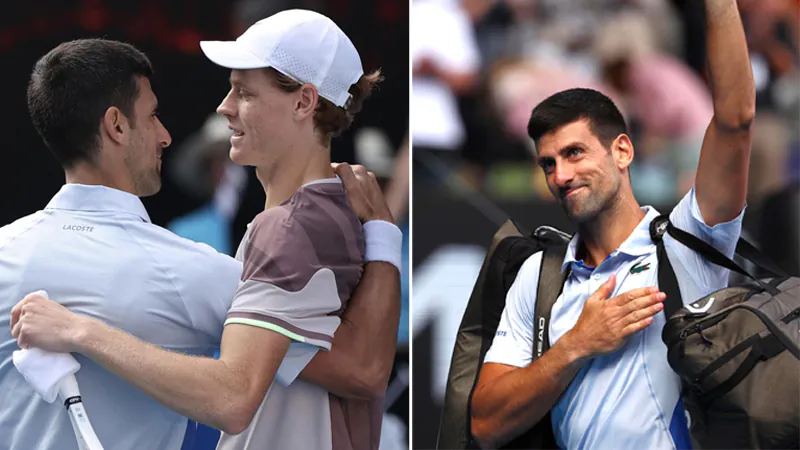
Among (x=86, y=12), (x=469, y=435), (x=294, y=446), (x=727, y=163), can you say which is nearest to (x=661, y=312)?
(x=727, y=163)

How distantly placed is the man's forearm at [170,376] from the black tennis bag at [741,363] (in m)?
1.03

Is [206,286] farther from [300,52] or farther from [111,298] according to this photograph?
[300,52]

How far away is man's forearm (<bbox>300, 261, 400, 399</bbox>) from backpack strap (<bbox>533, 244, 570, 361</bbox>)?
0.48 metres

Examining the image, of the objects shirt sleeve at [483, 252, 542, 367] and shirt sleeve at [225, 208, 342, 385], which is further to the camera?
shirt sleeve at [483, 252, 542, 367]

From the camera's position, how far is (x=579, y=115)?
2699mm

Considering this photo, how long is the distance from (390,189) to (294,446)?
1.31 m

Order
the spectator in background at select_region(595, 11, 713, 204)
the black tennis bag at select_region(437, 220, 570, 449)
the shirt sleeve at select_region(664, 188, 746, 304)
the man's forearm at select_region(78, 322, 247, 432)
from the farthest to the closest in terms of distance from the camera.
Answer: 1. the spectator in background at select_region(595, 11, 713, 204)
2. the black tennis bag at select_region(437, 220, 570, 449)
3. the shirt sleeve at select_region(664, 188, 746, 304)
4. the man's forearm at select_region(78, 322, 247, 432)

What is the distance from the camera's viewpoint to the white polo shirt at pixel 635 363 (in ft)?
7.91

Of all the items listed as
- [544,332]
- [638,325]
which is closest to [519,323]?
[544,332]

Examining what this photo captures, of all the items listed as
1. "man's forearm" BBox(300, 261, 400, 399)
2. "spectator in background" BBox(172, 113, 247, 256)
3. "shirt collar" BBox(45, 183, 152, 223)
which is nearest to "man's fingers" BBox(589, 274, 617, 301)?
"man's forearm" BBox(300, 261, 400, 399)

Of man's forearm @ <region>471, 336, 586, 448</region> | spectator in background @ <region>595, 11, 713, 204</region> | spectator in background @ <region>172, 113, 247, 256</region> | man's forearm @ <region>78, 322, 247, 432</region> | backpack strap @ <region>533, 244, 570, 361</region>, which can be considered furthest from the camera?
spectator in background @ <region>595, 11, 713, 204</region>

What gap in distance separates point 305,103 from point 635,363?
1.03m

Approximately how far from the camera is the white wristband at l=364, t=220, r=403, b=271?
7.75 ft

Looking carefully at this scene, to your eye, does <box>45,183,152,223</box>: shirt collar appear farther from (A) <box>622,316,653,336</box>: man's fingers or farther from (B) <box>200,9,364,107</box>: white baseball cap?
(A) <box>622,316,653,336</box>: man's fingers
